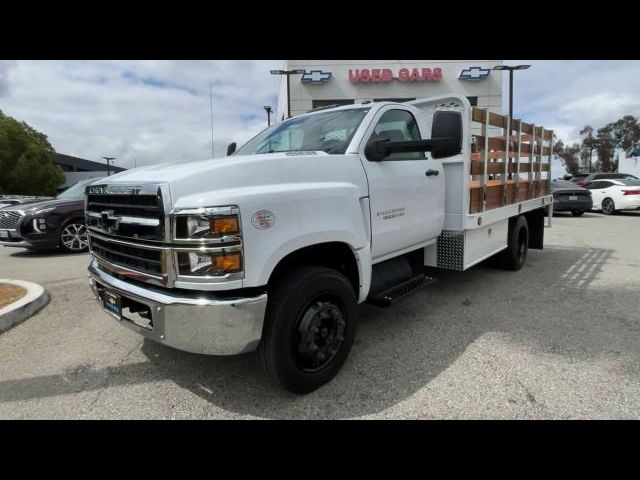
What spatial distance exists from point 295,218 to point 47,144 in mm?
47959

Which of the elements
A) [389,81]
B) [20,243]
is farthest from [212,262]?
[389,81]

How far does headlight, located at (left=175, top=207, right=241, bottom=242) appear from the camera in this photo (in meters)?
2.26

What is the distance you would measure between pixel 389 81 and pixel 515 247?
16.3 m

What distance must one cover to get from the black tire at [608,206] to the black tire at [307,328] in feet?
56.9

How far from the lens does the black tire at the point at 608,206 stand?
53.1 feet

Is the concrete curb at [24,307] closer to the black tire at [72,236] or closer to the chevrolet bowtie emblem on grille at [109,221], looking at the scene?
the chevrolet bowtie emblem on grille at [109,221]

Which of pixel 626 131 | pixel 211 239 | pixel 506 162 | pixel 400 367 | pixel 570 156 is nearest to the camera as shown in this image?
pixel 211 239

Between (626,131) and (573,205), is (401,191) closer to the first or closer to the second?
(573,205)

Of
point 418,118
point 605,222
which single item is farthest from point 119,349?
point 605,222

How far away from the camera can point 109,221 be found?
279 centimetres

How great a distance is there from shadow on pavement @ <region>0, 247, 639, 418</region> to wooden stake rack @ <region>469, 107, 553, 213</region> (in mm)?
1149

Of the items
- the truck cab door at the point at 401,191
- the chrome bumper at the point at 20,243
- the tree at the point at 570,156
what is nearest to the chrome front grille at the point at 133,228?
the truck cab door at the point at 401,191

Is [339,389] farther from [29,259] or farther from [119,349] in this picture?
[29,259]
